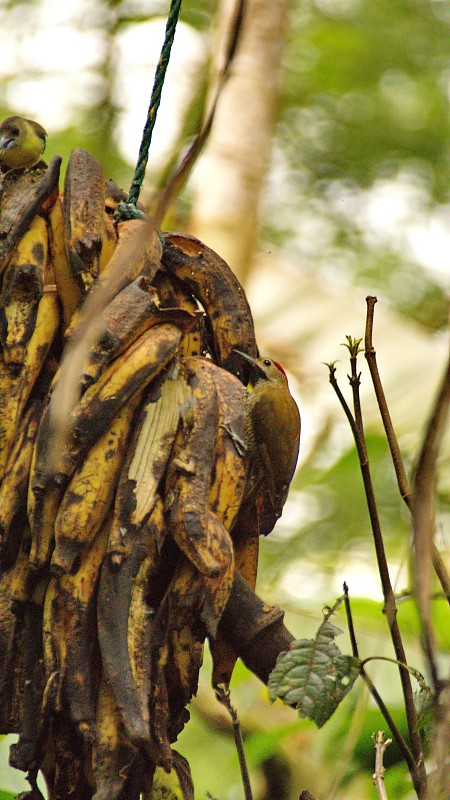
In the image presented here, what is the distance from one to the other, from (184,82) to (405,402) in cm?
299

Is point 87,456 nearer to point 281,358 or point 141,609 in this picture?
point 141,609

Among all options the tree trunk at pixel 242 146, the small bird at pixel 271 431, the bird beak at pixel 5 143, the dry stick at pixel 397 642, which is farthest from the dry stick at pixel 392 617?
the tree trunk at pixel 242 146

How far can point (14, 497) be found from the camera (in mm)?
801

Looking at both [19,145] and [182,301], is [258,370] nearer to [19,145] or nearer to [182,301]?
[182,301]

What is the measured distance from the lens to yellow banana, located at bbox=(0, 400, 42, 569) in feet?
2.62

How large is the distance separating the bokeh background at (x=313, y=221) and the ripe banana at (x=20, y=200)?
63cm

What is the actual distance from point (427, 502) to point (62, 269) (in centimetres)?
51

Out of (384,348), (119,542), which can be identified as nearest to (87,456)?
(119,542)

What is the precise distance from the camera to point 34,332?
836mm

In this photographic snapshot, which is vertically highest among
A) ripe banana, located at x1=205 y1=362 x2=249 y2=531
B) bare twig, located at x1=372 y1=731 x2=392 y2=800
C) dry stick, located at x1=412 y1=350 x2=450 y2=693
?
ripe banana, located at x1=205 y1=362 x2=249 y2=531

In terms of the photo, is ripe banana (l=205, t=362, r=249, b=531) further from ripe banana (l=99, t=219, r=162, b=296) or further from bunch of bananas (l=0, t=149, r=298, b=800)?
ripe banana (l=99, t=219, r=162, b=296)

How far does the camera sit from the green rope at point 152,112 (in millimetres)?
925

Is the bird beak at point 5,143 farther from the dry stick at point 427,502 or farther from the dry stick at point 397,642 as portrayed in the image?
the dry stick at point 427,502

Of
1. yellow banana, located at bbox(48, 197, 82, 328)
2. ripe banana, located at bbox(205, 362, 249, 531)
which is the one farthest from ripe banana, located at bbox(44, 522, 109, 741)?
yellow banana, located at bbox(48, 197, 82, 328)
